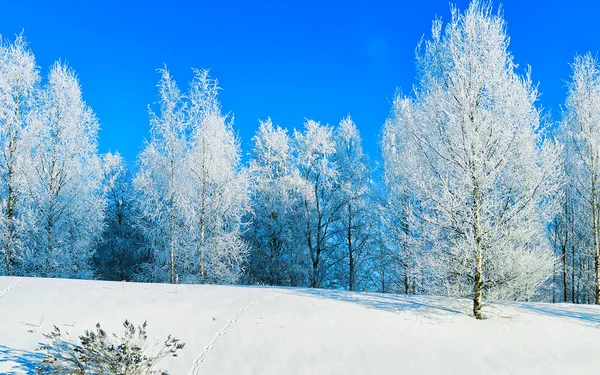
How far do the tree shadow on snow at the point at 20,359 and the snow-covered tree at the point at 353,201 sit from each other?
15.6 metres

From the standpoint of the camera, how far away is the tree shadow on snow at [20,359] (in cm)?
630

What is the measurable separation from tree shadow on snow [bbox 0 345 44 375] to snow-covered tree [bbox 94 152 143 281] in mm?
17688

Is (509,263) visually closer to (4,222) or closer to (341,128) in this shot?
(341,128)

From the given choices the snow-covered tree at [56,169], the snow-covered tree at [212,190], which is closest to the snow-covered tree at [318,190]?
the snow-covered tree at [212,190]

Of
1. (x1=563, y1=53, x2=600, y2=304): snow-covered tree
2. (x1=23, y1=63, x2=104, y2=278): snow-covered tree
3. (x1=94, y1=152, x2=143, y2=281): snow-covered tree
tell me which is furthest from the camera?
(x1=94, y1=152, x2=143, y2=281): snow-covered tree

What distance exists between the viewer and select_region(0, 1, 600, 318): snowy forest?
29.1 ft

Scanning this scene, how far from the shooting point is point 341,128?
2227 centimetres

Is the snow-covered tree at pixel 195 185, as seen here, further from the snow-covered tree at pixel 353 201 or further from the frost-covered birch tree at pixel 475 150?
the frost-covered birch tree at pixel 475 150

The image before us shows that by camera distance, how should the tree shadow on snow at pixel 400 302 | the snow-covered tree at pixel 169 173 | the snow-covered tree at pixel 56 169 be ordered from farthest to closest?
the snow-covered tree at pixel 169 173 < the snow-covered tree at pixel 56 169 < the tree shadow on snow at pixel 400 302

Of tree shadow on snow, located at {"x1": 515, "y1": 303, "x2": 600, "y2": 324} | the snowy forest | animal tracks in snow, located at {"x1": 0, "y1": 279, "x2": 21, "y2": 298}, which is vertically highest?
the snowy forest

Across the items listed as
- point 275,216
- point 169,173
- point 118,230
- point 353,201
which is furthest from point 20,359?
point 118,230

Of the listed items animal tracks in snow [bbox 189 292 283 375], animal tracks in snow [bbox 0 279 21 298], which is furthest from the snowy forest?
animal tracks in snow [bbox 0 279 21 298]

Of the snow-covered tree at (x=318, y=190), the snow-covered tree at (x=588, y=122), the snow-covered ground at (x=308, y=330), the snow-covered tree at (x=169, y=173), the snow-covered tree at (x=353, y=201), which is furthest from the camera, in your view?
the snow-covered tree at (x=318, y=190)

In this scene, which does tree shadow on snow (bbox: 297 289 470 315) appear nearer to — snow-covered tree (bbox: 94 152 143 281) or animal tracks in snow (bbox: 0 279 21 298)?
animal tracks in snow (bbox: 0 279 21 298)
